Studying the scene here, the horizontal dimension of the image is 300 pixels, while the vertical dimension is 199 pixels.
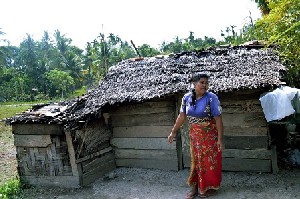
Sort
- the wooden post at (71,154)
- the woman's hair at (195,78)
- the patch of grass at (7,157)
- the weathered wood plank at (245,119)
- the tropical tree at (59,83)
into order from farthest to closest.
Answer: the tropical tree at (59,83), the patch of grass at (7,157), the wooden post at (71,154), the weathered wood plank at (245,119), the woman's hair at (195,78)

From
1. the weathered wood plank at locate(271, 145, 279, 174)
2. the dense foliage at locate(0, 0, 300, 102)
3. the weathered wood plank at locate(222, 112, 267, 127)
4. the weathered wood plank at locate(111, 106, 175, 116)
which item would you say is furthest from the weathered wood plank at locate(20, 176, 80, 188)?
the dense foliage at locate(0, 0, 300, 102)

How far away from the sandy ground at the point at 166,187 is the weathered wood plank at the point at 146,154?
0.29 m

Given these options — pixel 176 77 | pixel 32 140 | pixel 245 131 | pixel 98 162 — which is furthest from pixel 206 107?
pixel 32 140

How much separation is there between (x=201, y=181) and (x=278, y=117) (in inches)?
60.8

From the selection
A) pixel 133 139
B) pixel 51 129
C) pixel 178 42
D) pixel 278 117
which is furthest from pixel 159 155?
pixel 178 42

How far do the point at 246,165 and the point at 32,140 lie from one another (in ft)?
14.6

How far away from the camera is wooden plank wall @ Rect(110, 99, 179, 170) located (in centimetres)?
653

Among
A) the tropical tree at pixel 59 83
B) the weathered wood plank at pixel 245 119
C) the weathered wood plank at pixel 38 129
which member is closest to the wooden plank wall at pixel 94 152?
the weathered wood plank at pixel 38 129

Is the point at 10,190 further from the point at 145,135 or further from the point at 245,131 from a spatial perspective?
the point at 245,131

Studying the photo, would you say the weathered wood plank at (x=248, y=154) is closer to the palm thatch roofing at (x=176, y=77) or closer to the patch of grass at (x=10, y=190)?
the palm thatch roofing at (x=176, y=77)

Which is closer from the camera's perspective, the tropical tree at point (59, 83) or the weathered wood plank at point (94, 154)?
the weathered wood plank at point (94, 154)

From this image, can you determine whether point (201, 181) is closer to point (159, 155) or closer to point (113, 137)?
point (159, 155)

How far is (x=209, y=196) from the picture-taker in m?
4.84

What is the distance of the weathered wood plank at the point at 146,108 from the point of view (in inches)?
256
